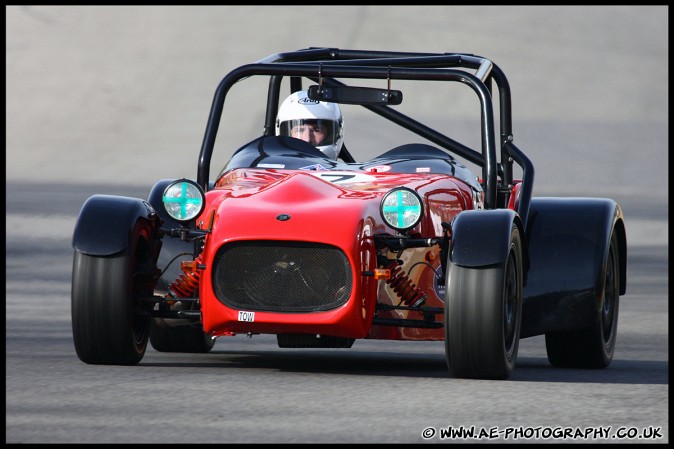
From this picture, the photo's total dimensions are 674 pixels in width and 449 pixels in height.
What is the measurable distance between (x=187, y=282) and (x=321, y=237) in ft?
3.33

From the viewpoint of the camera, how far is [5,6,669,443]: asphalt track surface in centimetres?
741

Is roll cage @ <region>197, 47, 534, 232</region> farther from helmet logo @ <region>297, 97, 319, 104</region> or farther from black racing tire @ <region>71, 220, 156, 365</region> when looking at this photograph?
black racing tire @ <region>71, 220, 156, 365</region>

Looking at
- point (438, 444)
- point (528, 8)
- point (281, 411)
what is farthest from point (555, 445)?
point (528, 8)

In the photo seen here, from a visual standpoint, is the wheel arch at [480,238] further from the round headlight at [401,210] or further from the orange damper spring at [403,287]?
the orange damper spring at [403,287]

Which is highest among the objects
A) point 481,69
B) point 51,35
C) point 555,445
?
point 51,35

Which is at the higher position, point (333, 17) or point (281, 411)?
point (333, 17)

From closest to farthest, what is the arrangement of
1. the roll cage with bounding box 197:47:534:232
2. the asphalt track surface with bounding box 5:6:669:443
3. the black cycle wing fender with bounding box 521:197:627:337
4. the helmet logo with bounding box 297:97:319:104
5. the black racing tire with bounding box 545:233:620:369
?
1. the asphalt track surface with bounding box 5:6:669:443
2. the black cycle wing fender with bounding box 521:197:627:337
3. the roll cage with bounding box 197:47:534:232
4. the black racing tire with bounding box 545:233:620:369
5. the helmet logo with bounding box 297:97:319:104

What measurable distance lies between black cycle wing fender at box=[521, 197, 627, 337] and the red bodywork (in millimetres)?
648

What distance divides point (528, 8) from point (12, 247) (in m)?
30.8

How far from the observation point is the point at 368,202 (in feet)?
30.5

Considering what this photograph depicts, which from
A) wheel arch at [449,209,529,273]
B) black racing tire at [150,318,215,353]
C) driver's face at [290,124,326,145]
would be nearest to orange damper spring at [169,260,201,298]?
black racing tire at [150,318,215,353]

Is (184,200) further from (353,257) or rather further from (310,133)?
(310,133)

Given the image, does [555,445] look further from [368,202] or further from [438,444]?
[368,202]

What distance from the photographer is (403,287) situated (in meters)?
9.32
